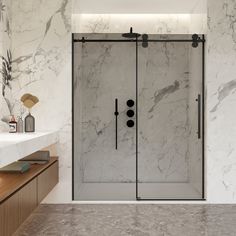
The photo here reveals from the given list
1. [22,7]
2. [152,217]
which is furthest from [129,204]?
[22,7]

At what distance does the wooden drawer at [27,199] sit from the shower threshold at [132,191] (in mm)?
1447

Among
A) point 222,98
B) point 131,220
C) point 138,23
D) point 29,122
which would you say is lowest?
point 131,220

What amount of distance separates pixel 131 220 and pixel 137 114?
5.68 ft

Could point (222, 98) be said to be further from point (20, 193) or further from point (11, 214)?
point (11, 214)

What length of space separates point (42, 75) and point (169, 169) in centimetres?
203

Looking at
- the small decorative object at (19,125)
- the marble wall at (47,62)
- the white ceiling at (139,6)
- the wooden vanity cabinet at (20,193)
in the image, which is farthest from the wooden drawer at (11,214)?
the white ceiling at (139,6)

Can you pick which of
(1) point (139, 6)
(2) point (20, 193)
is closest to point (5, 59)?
(1) point (139, 6)

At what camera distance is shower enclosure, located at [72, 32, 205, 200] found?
5039mm

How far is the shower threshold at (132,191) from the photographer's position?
4762 mm

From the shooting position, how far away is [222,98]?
4648 mm

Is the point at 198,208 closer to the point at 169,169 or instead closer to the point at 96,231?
the point at 169,169

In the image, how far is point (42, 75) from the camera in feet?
15.3

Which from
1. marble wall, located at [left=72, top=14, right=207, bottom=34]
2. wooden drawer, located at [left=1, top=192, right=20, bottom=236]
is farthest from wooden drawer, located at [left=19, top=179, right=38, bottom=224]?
marble wall, located at [left=72, top=14, right=207, bottom=34]

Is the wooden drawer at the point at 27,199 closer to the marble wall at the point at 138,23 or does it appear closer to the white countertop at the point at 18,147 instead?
the white countertop at the point at 18,147
